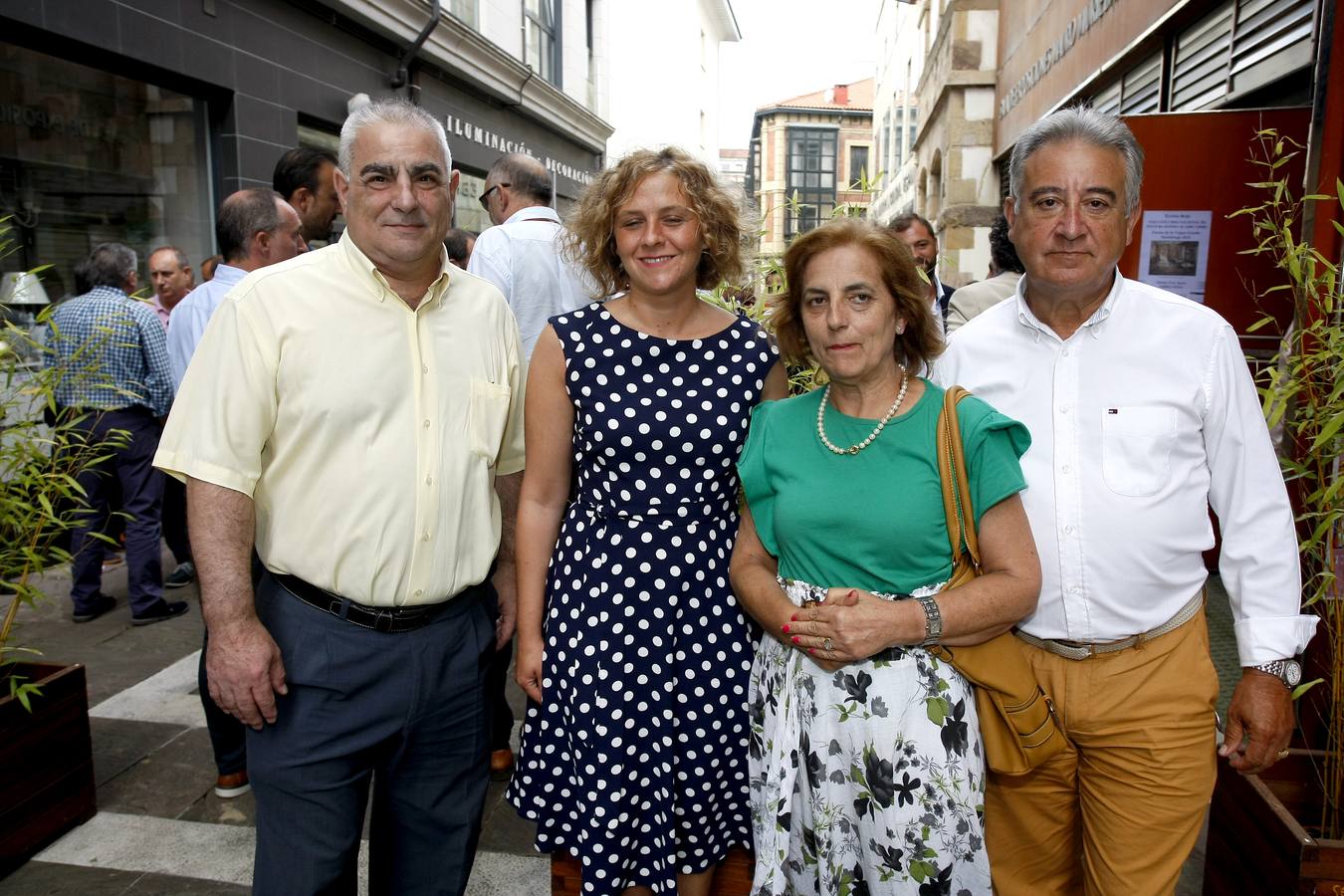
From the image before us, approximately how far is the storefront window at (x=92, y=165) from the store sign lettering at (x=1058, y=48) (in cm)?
749

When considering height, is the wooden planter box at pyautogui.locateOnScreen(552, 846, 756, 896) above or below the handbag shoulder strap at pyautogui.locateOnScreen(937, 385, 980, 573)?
below

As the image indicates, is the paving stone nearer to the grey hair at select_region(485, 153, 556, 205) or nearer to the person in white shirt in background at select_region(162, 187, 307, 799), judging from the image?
the person in white shirt in background at select_region(162, 187, 307, 799)

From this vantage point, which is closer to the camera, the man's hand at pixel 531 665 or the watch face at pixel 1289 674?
the watch face at pixel 1289 674

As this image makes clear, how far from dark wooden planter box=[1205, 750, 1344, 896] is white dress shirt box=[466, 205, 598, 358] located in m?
3.13

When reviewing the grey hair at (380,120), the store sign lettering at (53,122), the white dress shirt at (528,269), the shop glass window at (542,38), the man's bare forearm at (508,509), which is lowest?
the man's bare forearm at (508,509)

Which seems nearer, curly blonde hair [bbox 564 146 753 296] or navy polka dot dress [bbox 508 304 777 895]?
navy polka dot dress [bbox 508 304 777 895]

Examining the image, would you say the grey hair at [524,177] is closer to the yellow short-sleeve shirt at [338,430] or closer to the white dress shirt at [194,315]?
the white dress shirt at [194,315]

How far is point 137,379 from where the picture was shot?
5.54m

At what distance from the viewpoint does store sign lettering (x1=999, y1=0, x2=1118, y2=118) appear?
7887 mm

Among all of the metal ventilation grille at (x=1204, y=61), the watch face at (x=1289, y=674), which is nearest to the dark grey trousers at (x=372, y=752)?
the watch face at (x=1289, y=674)

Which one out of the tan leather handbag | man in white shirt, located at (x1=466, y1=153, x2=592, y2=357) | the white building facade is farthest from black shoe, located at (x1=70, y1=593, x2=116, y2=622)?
the white building facade

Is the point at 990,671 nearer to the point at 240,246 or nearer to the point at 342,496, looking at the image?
the point at 342,496

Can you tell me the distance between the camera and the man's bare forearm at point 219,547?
6.52 ft

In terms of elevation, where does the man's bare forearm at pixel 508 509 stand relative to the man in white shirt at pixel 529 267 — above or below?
below
